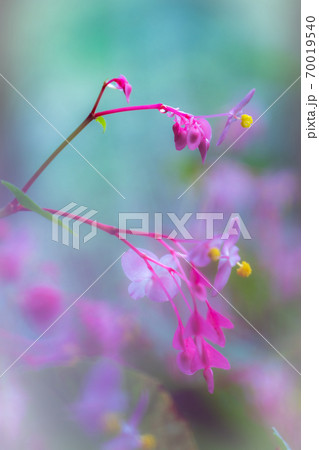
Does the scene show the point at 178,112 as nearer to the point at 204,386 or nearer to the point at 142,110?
the point at 142,110

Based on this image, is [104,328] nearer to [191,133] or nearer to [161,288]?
[161,288]

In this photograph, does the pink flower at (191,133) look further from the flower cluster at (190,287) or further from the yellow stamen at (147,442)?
the yellow stamen at (147,442)

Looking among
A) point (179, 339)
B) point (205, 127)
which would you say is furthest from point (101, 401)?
point (205, 127)

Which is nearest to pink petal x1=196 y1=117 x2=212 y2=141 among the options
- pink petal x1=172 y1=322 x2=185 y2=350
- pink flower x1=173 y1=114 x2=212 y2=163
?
pink flower x1=173 y1=114 x2=212 y2=163

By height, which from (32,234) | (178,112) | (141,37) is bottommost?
(32,234)

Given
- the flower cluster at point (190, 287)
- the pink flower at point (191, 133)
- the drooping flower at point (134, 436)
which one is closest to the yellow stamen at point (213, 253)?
the flower cluster at point (190, 287)
